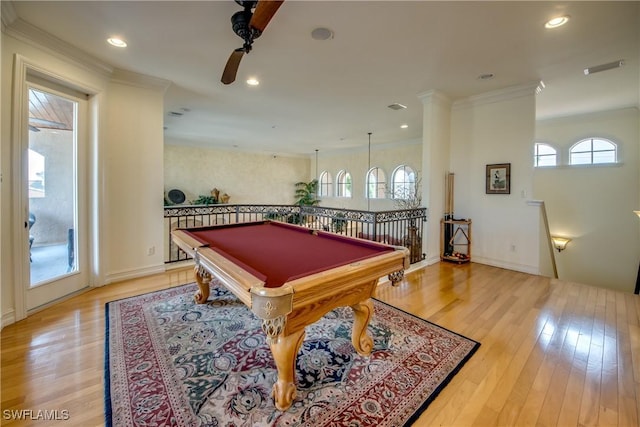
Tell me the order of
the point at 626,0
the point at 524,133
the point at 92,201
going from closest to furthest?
the point at 626,0
the point at 92,201
the point at 524,133

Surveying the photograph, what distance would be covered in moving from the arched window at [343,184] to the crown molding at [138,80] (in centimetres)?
725

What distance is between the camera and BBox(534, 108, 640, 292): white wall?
508 cm

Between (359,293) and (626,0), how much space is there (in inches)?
122

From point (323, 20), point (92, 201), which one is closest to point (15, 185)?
point (92, 201)

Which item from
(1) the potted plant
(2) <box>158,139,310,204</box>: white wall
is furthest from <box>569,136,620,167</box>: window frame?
(2) <box>158,139,310,204</box>: white wall

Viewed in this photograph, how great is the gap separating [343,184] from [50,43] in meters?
8.63

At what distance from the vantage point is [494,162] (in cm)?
422

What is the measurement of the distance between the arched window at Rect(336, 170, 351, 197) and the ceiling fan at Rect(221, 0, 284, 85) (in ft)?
Result: 26.3

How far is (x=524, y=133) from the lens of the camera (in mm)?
3914

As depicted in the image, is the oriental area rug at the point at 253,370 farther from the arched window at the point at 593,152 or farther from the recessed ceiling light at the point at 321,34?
the arched window at the point at 593,152

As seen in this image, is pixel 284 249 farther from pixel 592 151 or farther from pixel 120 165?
pixel 592 151

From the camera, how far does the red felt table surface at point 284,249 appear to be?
1.58 metres

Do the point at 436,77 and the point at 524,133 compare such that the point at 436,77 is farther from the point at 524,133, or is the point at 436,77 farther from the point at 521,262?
the point at 521,262

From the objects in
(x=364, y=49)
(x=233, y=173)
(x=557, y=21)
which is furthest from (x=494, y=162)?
(x=233, y=173)
